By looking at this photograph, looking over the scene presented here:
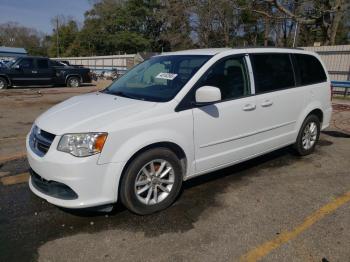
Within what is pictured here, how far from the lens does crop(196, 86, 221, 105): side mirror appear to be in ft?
12.0

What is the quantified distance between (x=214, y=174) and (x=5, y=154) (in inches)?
141

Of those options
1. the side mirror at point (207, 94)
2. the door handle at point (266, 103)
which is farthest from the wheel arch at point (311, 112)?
the side mirror at point (207, 94)

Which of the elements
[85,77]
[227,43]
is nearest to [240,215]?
[85,77]

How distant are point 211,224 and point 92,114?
5.56 feet

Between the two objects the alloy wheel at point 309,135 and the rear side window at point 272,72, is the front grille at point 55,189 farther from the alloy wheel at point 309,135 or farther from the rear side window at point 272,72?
the alloy wheel at point 309,135

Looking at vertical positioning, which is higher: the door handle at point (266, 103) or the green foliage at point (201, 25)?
the green foliage at point (201, 25)

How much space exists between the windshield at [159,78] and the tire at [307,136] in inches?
91.6

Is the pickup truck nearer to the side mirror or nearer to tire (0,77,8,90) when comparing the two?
tire (0,77,8,90)

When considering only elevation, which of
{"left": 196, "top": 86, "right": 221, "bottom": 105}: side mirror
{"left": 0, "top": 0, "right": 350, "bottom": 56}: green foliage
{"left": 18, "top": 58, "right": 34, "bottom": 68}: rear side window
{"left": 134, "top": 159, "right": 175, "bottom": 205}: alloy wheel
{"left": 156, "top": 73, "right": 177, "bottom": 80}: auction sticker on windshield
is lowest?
{"left": 134, "top": 159, "right": 175, "bottom": 205}: alloy wheel

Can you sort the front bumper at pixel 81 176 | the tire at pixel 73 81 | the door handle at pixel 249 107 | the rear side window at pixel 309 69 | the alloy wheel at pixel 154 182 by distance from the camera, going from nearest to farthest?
the front bumper at pixel 81 176, the alloy wheel at pixel 154 182, the door handle at pixel 249 107, the rear side window at pixel 309 69, the tire at pixel 73 81

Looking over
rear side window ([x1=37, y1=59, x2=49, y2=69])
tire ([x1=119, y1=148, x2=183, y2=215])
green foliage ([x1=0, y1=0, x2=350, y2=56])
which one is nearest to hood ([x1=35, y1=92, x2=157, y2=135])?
tire ([x1=119, y1=148, x2=183, y2=215])

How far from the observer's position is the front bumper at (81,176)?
3.16 m

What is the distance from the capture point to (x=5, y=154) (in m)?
5.73

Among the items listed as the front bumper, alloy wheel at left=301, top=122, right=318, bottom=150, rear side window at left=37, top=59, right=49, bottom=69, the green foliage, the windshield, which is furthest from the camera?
the green foliage
